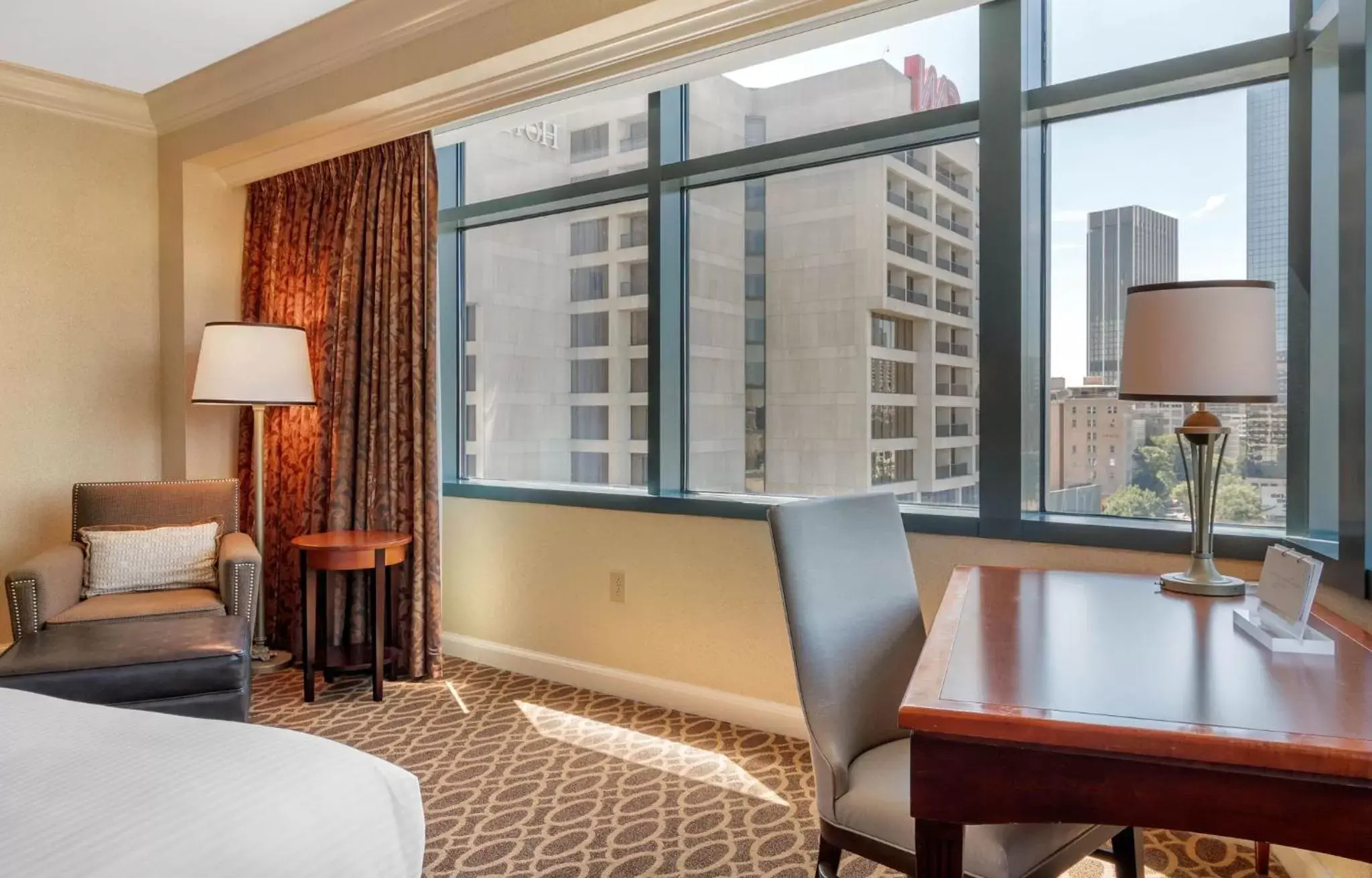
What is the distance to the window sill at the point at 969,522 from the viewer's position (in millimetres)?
2312

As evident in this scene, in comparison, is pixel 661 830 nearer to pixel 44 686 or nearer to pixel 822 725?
pixel 822 725

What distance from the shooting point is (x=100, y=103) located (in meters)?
4.12

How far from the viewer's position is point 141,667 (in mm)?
2607

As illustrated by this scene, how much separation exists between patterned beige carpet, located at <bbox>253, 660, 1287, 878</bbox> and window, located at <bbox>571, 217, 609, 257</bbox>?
1.89 m

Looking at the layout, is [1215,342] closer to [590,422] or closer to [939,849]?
[939,849]

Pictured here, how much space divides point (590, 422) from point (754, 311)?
3.10 feet

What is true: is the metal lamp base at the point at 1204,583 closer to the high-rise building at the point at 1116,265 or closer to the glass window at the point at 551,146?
the high-rise building at the point at 1116,265

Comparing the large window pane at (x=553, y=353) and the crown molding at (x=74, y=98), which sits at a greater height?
the crown molding at (x=74, y=98)

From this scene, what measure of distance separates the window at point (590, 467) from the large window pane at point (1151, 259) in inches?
72.8

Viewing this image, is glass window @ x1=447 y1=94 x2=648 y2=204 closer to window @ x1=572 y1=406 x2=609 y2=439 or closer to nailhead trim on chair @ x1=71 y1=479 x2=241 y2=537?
window @ x1=572 y1=406 x2=609 y2=439

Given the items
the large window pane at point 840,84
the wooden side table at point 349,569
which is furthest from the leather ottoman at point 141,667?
the large window pane at point 840,84

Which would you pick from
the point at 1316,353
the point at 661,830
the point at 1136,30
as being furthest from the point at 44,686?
the point at 1136,30

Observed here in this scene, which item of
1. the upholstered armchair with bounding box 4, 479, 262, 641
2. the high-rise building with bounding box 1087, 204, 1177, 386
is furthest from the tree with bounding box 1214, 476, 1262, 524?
the upholstered armchair with bounding box 4, 479, 262, 641

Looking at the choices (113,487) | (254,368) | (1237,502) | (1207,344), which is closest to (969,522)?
(1237,502)
